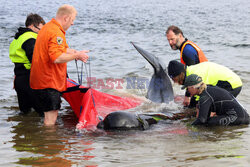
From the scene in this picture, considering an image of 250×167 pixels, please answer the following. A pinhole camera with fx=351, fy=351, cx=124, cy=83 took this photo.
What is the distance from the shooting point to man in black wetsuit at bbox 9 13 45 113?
20.5 ft

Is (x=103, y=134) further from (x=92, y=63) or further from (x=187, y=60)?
(x=92, y=63)

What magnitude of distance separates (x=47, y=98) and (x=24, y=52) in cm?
125

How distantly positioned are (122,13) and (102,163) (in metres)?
26.4

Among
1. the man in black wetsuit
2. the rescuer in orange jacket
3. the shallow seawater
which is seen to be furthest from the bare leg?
the rescuer in orange jacket

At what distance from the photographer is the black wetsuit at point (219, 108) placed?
5547 mm

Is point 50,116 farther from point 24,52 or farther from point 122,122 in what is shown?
point 24,52

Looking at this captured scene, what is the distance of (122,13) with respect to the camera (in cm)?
2986

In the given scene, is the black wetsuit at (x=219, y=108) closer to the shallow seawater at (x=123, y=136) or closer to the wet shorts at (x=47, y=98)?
the shallow seawater at (x=123, y=136)

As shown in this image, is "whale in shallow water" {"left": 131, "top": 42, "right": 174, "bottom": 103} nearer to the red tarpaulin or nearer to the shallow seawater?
the shallow seawater

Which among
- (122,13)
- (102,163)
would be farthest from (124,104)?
(122,13)

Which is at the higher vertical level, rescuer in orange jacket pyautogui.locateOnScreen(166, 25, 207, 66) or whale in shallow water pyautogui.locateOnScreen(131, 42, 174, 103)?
rescuer in orange jacket pyautogui.locateOnScreen(166, 25, 207, 66)

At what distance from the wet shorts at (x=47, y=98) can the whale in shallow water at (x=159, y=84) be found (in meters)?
1.99

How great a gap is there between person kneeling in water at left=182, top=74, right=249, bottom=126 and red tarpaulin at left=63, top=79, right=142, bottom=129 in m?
1.67

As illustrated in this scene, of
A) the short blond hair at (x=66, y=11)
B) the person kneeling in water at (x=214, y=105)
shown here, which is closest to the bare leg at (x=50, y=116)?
the short blond hair at (x=66, y=11)
